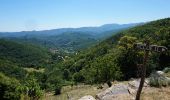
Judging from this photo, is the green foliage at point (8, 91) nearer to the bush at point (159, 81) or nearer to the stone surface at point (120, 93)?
the stone surface at point (120, 93)

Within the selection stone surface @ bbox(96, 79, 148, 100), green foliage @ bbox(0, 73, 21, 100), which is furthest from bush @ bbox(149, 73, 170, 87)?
green foliage @ bbox(0, 73, 21, 100)

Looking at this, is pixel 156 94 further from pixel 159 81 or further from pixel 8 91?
pixel 8 91

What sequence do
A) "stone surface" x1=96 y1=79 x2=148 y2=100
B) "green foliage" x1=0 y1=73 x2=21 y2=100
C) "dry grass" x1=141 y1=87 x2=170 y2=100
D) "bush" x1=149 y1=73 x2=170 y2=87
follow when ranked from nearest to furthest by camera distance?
"dry grass" x1=141 y1=87 x2=170 y2=100 → "stone surface" x1=96 y1=79 x2=148 y2=100 → "bush" x1=149 y1=73 x2=170 y2=87 → "green foliage" x1=0 y1=73 x2=21 y2=100

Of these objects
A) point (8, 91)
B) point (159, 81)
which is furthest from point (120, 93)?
point (8, 91)

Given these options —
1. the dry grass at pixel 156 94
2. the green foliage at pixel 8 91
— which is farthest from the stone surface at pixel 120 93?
the green foliage at pixel 8 91

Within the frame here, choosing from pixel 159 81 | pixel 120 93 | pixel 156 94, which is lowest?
pixel 120 93

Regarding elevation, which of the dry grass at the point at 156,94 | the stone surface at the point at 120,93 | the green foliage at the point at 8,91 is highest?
the dry grass at the point at 156,94

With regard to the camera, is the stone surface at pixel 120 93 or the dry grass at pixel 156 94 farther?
the stone surface at pixel 120 93

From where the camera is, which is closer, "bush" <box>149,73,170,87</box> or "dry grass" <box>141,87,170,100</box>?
"dry grass" <box>141,87,170,100</box>

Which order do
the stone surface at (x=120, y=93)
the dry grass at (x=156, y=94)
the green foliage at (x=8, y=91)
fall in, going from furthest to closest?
the green foliage at (x=8, y=91) → the stone surface at (x=120, y=93) → the dry grass at (x=156, y=94)

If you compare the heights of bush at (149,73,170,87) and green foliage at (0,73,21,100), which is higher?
bush at (149,73,170,87)

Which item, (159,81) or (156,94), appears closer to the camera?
(156,94)

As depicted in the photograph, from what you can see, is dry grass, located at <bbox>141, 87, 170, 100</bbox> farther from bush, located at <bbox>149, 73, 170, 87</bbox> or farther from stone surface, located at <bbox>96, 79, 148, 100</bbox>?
stone surface, located at <bbox>96, 79, 148, 100</bbox>

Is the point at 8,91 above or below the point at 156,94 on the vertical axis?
below
